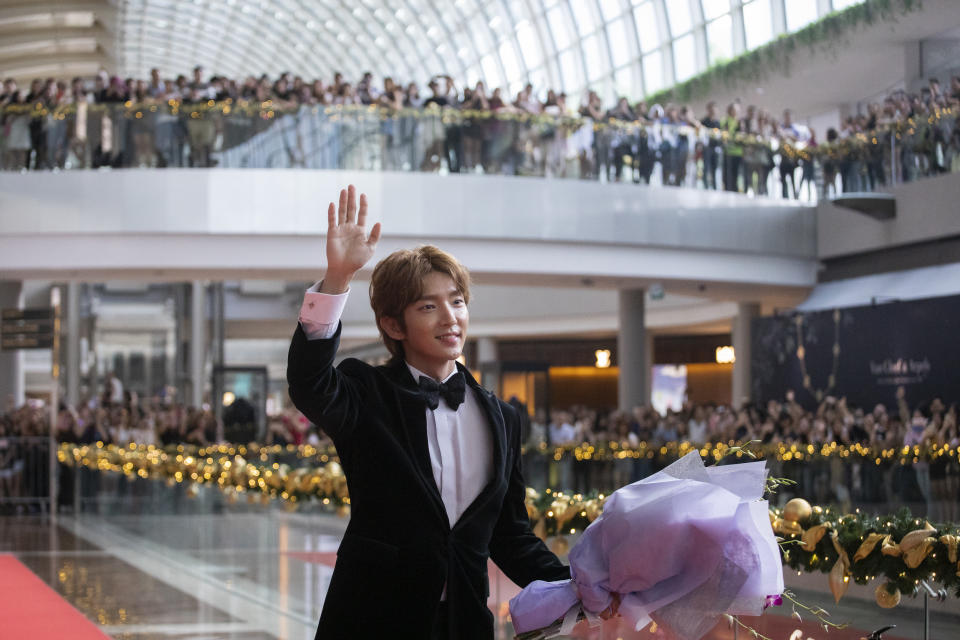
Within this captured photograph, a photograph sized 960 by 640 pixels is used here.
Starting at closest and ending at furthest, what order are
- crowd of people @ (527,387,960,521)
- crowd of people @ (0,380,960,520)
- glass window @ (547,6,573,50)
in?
1. crowd of people @ (527,387,960,521)
2. crowd of people @ (0,380,960,520)
3. glass window @ (547,6,573,50)

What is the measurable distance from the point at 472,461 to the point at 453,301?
347mm

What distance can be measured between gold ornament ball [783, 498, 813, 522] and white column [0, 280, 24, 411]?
1888 centimetres

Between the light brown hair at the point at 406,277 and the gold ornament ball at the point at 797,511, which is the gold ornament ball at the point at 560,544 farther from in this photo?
the light brown hair at the point at 406,277

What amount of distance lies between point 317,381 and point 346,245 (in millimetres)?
286

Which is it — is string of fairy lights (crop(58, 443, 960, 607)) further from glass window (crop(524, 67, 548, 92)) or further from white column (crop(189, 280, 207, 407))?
white column (crop(189, 280, 207, 407))

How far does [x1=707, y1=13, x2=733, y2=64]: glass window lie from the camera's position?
2738cm

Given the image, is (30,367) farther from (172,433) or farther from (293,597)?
(293,597)

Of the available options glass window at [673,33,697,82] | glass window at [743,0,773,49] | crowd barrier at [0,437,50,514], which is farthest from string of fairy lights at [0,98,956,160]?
glass window at [673,33,697,82]

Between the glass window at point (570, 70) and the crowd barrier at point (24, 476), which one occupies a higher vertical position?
the glass window at point (570, 70)

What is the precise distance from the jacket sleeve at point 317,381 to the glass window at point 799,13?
23.6m

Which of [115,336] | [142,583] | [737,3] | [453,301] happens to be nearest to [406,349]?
[453,301]

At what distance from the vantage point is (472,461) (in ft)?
8.77

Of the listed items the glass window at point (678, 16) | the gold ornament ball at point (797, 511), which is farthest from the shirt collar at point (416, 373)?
the glass window at point (678, 16)

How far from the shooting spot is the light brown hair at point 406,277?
2664 millimetres
